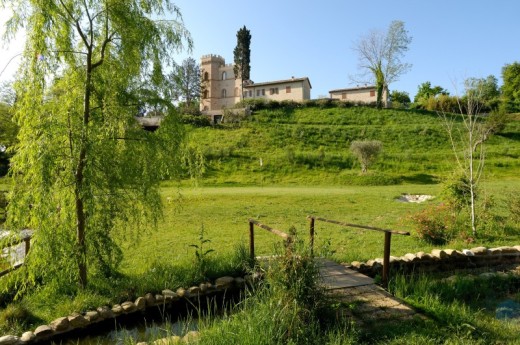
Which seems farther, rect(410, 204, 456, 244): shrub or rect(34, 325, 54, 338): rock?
rect(410, 204, 456, 244): shrub

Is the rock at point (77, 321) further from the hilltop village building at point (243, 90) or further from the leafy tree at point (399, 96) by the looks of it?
the leafy tree at point (399, 96)

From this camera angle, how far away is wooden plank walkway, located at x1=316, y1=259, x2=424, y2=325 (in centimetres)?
446

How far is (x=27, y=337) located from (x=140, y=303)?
4.81ft

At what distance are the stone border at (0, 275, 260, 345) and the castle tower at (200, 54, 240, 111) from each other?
59.9 metres

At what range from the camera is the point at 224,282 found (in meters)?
6.23

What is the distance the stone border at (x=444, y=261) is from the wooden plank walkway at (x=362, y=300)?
0.83 meters

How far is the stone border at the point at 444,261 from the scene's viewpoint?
6.82 meters

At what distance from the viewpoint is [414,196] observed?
17953mm

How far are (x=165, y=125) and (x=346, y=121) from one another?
40.0m

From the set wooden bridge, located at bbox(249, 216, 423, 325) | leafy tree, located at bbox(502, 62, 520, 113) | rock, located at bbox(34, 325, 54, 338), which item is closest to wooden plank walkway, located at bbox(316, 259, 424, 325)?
wooden bridge, located at bbox(249, 216, 423, 325)

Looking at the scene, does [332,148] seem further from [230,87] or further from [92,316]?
[230,87]

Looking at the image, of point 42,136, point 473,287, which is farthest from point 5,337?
point 473,287

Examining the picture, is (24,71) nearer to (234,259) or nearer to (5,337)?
(5,337)

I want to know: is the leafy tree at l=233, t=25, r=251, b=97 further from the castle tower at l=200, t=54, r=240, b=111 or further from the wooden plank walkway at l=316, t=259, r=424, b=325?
the wooden plank walkway at l=316, t=259, r=424, b=325
